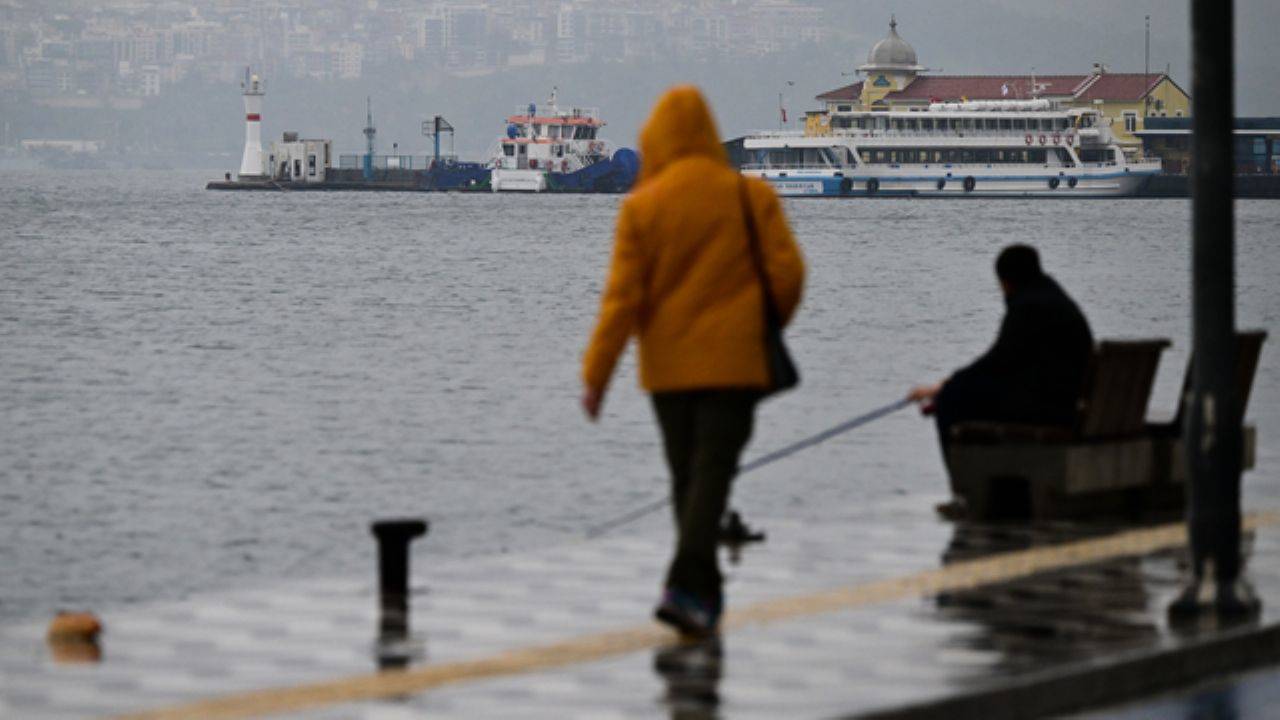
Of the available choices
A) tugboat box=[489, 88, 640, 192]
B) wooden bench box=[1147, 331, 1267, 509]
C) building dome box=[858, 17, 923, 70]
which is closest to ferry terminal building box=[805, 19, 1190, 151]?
building dome box=[858, 17, 923, 70]

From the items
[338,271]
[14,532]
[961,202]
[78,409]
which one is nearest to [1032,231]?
[338,271]

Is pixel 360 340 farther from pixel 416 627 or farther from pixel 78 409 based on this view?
pixel 416 627

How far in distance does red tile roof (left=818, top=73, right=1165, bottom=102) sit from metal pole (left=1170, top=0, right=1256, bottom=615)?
16884cm

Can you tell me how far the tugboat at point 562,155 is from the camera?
15588 cm

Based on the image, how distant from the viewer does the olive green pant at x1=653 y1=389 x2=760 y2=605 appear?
323 inches

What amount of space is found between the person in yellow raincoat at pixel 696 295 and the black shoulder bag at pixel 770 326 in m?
0.01

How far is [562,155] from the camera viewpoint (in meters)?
158

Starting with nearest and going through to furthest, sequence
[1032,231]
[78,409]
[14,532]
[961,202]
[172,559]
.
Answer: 1. [172,559]
2. [14,532]
3. [78,409]
4. [1032,231]
5. [961,202]

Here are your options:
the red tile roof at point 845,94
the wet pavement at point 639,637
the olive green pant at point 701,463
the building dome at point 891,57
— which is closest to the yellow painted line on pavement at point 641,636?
the wet pavement at point 639,637

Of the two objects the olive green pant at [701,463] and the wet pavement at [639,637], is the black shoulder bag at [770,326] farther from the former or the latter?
the wet pavement at [639,637]

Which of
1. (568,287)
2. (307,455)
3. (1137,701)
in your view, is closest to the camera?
(1137,701)

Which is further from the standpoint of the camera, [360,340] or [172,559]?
[360,340]

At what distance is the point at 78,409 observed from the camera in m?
29.1

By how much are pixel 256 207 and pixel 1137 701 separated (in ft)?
467
